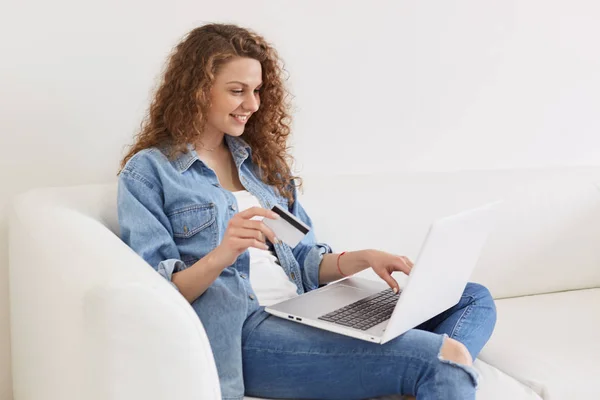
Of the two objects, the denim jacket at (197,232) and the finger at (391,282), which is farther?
the finger at (391,282)

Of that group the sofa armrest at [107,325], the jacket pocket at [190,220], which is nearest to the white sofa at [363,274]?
the sofa armrest at [107,325]

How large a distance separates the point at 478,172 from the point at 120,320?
155cm

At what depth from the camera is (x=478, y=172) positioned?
2.40 metres

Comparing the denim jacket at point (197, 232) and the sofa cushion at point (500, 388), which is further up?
the denim jacket at point (197, 232)

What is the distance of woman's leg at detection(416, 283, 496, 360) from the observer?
1626mm

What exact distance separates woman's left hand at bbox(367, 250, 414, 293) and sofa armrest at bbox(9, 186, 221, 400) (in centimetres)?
62

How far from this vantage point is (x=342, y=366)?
147 cm

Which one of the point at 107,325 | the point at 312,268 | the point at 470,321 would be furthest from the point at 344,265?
the point at 107,325

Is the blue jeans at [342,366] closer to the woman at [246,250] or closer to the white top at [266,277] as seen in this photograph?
the woman at [246,250]

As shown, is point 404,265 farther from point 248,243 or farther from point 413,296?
point 248,243

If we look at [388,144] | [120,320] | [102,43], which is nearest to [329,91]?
[388,144]

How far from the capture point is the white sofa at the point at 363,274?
109cm

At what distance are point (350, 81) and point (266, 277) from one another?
2.74ft

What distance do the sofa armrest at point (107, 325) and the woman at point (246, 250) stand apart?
0.66 ft
